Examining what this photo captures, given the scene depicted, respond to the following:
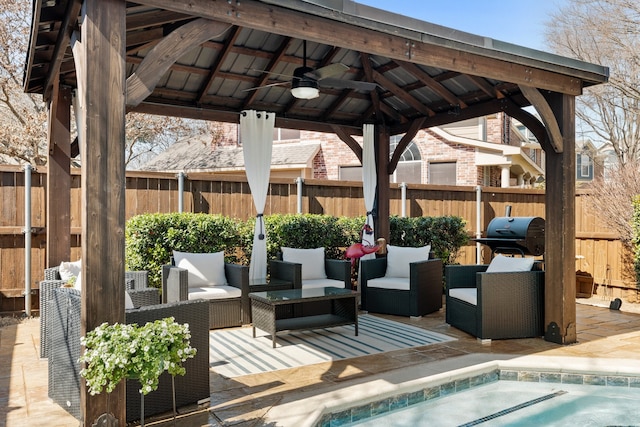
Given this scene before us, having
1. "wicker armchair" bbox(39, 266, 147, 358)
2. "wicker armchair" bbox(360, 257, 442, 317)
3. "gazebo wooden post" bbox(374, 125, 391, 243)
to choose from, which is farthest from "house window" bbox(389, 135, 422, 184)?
"wicker armchair" bbox(39, 266, 147, 358)

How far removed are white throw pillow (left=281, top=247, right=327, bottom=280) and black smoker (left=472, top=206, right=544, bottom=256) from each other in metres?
3.09

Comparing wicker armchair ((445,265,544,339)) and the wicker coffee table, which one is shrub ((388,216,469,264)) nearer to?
wicker armchair ((445,265,544,339))

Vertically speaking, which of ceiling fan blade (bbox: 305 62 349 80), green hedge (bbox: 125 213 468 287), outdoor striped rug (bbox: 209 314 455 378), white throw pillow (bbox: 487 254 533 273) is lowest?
outdoor striped rug (bbox: 209 314 455 378)

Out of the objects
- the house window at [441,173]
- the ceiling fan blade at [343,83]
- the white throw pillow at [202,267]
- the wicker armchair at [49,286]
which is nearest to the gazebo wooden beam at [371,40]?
the ceiling fan blade at [343,83]

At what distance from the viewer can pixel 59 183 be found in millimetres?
5789

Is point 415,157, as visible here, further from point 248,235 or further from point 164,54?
point 164,54

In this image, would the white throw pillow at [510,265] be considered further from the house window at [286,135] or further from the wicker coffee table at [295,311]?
the house window at [286,135]

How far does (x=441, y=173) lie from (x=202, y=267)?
10.7 metres

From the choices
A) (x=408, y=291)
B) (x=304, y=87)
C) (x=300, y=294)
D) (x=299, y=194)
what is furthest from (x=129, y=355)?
(x=299, y=194)

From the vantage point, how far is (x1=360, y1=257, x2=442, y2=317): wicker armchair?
650 centimetres

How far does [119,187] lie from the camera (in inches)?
122

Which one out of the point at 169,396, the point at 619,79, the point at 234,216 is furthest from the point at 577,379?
the point at 619,79

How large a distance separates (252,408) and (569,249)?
3.56m

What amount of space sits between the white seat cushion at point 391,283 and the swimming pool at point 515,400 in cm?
237
